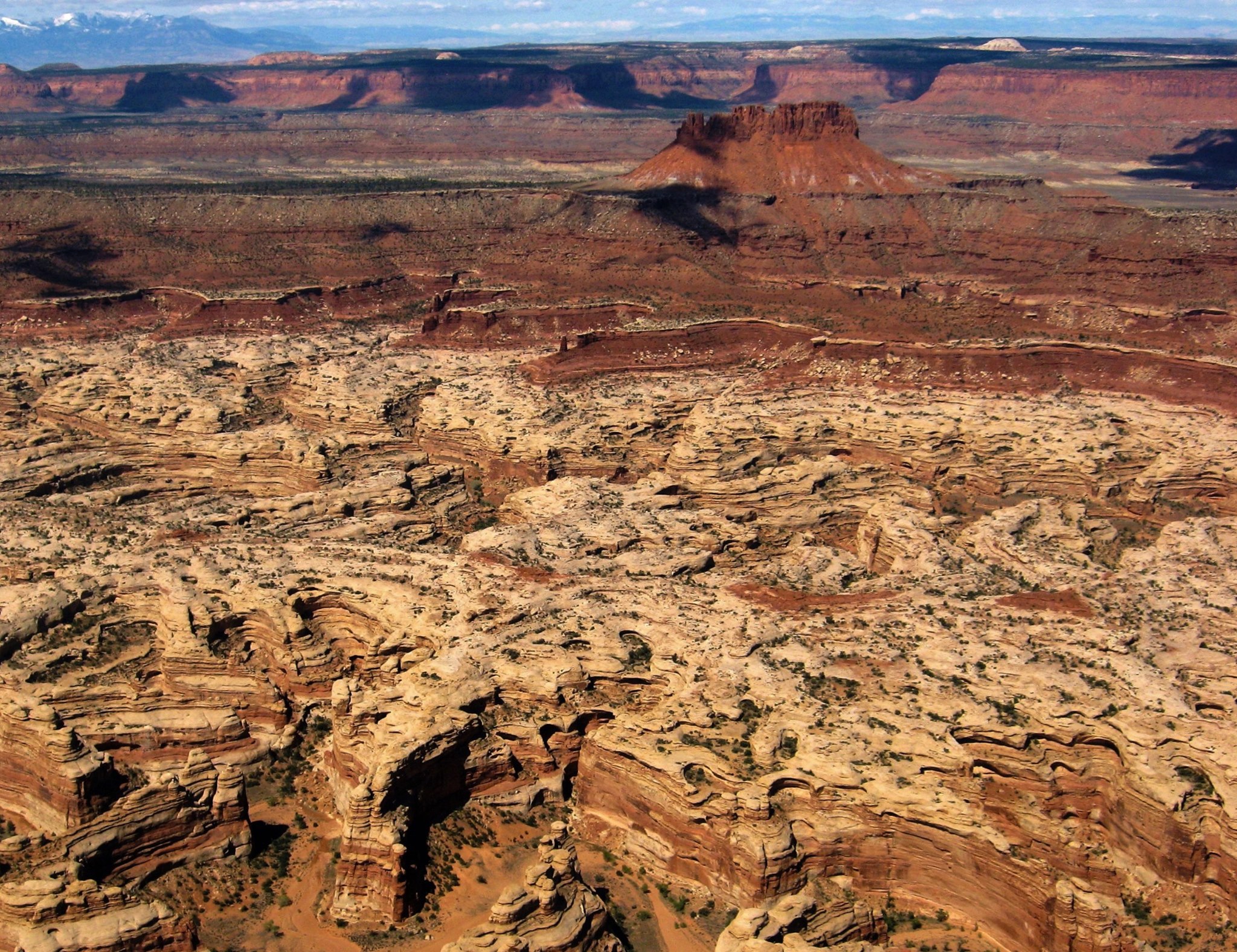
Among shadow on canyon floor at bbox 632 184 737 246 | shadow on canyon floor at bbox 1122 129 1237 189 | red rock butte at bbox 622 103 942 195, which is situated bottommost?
shadow on canyon floor at bbox 1122 129 1237 189

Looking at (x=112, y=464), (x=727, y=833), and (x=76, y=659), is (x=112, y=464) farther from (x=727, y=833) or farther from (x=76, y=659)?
(x=727, y=833)

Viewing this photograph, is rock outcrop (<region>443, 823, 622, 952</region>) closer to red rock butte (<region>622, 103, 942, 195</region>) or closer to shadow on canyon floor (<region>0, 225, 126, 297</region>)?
shadow on canyon floor (<region>0, 225, 126, 297</region>)

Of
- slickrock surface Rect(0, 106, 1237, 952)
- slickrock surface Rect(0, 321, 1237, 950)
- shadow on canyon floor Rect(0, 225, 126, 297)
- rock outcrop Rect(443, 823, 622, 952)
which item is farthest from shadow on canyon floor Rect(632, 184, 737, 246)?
rock outcrop Rect(443, 823, 622, 952)

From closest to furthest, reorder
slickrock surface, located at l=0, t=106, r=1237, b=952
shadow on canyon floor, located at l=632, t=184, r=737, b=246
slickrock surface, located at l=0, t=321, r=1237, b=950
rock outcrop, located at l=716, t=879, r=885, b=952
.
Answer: rock outcrop, located at l=716, t=879, r=885, b=952
slickrock surface, located at l=0, t=106, r=1237, b=952
slickrock surface, located at l=0, t=321, r=1237, b=950
shadow on canyon floor, located at l=632, t=184, r=737, b=246

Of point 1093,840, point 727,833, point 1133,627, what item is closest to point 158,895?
point 727,833

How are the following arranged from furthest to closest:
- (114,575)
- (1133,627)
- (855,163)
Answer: (855,163)
(114,575)
(1133,627)

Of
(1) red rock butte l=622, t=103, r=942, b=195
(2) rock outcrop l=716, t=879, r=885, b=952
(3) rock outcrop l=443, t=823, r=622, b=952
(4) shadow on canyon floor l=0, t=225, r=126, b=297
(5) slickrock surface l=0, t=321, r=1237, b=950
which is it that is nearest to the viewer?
(3) rock outcrop l=443, t=823, r=622, b=952

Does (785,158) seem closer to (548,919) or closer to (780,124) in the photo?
(780,124)
